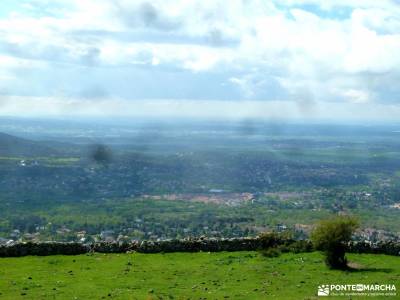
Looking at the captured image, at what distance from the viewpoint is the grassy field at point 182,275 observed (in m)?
20.2

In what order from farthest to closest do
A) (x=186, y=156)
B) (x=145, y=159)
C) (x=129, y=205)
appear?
1. (x=186, y=156)
2. (x=145, y=159)
3. (x=129, y=205)

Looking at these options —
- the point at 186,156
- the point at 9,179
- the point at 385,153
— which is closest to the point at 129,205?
the point at 9,179

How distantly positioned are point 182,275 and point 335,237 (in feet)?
23.7

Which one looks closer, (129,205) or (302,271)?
(302,271)

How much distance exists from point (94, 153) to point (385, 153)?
104750 mm

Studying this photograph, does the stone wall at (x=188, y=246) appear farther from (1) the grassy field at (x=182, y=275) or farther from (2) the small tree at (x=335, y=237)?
(2) the small tree at (x=335, y=237)

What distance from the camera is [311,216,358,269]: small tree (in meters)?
24.8

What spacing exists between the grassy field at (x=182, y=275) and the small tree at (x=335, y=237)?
2.23ft

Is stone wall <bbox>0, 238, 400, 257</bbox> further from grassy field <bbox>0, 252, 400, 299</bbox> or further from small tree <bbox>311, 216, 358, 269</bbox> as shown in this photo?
small tree <bbox>311, 216, 358, 269</bbox>

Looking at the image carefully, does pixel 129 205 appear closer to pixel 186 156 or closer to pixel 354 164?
pixel 186 156

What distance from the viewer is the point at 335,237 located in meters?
24.8

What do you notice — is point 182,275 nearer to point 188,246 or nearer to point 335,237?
point 188,246

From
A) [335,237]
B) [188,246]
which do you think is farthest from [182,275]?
[335,237]

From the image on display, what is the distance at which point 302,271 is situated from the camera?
79.2 feet
